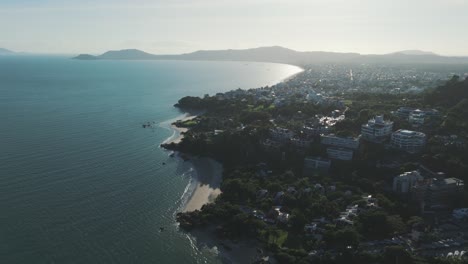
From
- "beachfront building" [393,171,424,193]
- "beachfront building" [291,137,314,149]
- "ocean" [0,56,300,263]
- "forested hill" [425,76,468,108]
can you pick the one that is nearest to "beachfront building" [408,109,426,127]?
"forested hill" [425,76,468,108]

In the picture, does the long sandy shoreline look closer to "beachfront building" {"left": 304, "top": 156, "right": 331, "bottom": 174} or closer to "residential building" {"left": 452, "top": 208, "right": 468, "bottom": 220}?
"beachfront building" {"left": 304, "top": 156, "right": 331, "bottom": 174}

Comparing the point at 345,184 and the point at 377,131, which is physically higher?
the point at 377,131

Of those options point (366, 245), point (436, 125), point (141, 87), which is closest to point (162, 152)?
point (366, 245)

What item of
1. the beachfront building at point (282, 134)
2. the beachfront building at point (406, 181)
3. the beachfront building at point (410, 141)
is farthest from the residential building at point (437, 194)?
the beachfront building at point (282, 134)

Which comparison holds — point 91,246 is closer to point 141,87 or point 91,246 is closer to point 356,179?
point 356,179

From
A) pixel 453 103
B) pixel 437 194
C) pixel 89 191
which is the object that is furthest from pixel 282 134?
pixel 453 103

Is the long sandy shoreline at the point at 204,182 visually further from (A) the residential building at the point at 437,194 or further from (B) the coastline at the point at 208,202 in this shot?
(A) the residential building at the point at 437,194

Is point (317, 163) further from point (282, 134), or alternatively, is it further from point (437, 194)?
point (437, 194)

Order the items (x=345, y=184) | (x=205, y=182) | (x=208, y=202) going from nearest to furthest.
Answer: (x=208, y=202) → (x=345, y=184) → (x=205, y=182)
